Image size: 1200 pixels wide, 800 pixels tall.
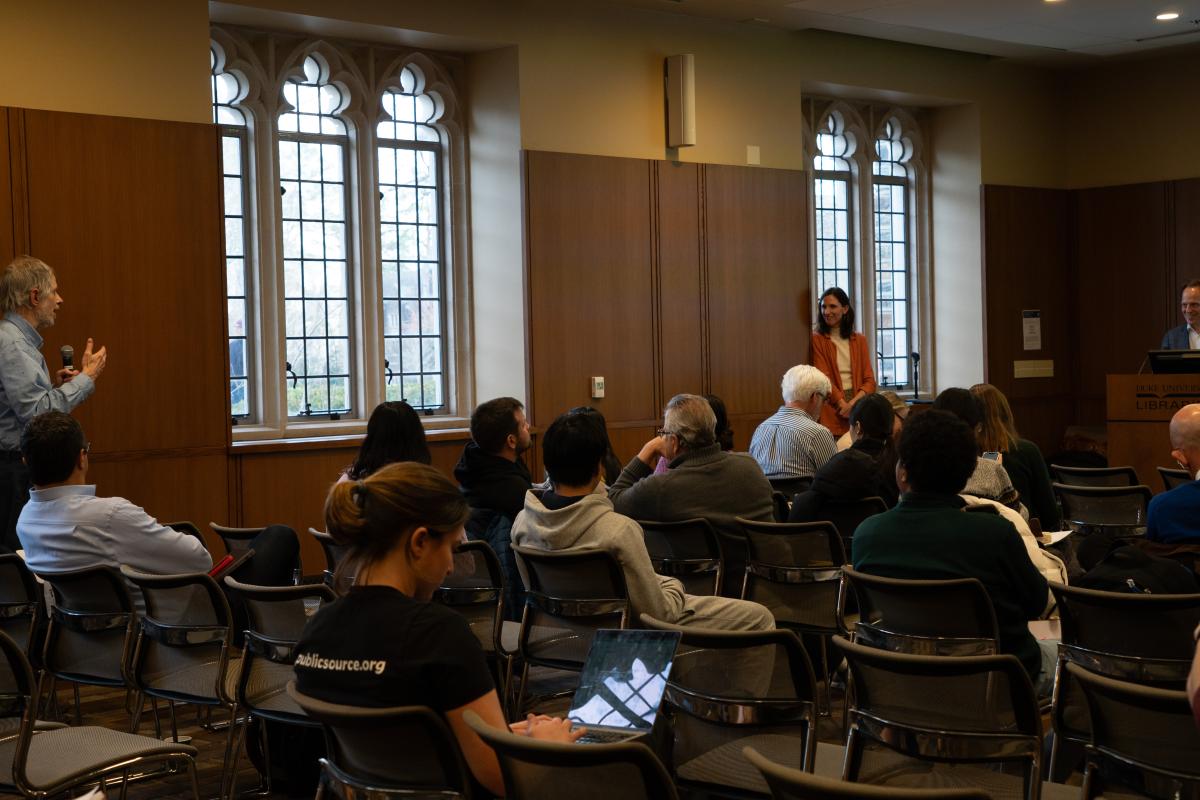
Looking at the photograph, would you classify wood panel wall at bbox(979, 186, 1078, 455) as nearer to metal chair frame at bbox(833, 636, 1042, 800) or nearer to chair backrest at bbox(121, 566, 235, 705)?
chair backrest at bbox(121, 566, 235, 705)

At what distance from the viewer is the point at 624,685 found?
2406 millimetres

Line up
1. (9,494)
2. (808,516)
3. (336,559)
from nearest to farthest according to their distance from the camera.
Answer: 1. (336,559)
2. (808,516)
3. (9,494)

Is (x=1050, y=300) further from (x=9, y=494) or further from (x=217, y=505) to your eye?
(x=9, y=494)

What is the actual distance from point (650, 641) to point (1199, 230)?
10.8 m

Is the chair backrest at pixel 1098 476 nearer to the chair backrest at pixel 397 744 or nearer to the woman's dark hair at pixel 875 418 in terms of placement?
the woman's dark hair at pixel 875 418

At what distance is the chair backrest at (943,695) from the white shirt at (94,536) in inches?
101

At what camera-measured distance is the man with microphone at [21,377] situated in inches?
233

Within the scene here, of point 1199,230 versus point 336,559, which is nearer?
point 336,559

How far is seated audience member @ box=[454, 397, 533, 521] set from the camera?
5129 mm

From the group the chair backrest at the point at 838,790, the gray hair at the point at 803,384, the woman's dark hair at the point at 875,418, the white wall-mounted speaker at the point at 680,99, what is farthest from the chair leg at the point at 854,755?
the white wall-mounted speaker at the point at 680,99

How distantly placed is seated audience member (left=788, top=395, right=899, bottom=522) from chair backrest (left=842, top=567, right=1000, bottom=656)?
1351 mm

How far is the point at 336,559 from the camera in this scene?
15.3 feet

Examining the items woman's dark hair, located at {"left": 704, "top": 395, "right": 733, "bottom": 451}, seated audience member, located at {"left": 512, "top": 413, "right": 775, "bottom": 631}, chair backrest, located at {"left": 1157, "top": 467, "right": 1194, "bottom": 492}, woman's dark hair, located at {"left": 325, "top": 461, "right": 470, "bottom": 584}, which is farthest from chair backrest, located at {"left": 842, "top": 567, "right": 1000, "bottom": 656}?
chair backrest, located at {"left": 1157, "top": 467, "right": 1194, "bottom": 492}

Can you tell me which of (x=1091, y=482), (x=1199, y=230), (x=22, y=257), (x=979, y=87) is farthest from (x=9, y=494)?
(x=1199, y=230)
